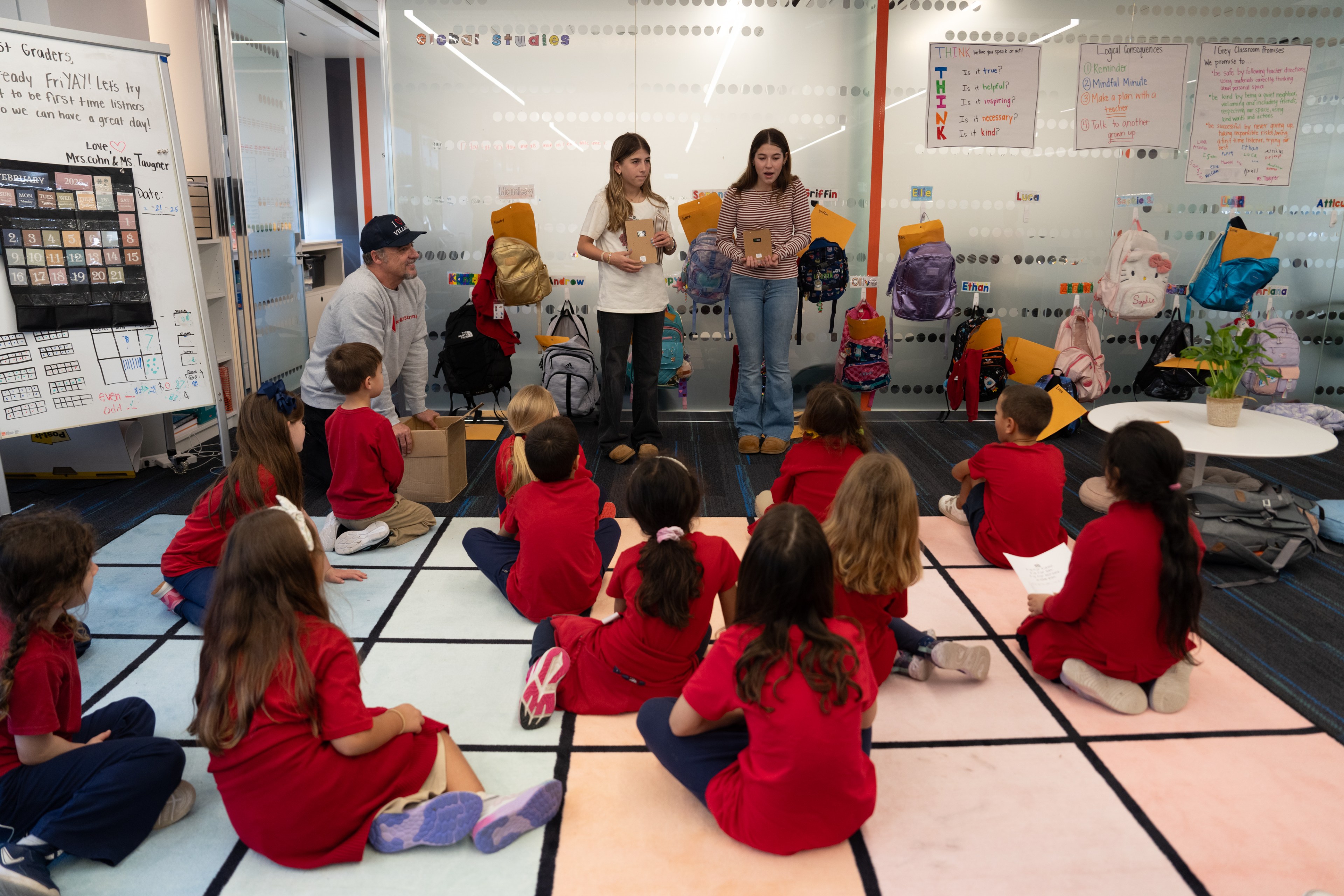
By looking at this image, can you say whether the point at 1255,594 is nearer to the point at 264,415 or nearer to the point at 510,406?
the point at 510,406

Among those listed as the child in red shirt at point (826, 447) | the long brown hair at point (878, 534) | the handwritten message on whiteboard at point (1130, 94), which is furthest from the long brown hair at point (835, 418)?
the handwritten message on whiteboard at point (1130, 94)

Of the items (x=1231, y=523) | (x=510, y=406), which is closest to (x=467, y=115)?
(x=510, y=406)

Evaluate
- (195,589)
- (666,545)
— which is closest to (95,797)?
(195,589)

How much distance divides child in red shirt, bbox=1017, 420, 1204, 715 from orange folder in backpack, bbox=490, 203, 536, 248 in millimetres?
3574

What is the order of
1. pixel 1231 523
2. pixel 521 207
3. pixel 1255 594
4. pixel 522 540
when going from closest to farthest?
pixel 522 540, pixel 1255 594, pixel 1231 523, pixel 521 207

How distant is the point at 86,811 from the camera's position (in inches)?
69.7

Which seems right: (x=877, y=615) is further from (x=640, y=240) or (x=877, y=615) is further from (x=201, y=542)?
(x=640, y=240)

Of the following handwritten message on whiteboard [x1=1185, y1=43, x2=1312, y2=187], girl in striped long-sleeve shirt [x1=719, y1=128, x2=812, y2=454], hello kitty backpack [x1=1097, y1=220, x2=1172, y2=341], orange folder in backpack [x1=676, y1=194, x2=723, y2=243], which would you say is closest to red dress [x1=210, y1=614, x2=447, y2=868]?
girl in striped long-sleeve shirt [x1=719, y1=128, x2=812, y2=454]

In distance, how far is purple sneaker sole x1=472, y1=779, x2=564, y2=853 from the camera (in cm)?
185

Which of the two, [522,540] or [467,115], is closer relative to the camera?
[522,540]

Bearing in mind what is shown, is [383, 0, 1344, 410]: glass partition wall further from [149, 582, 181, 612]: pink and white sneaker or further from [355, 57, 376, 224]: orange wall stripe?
[355, 57, 376, 224]: orange wall stripe

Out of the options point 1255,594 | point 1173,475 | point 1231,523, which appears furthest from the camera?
point 1231,523

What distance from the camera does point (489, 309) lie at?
197 inches

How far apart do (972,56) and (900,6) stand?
0.49 m
